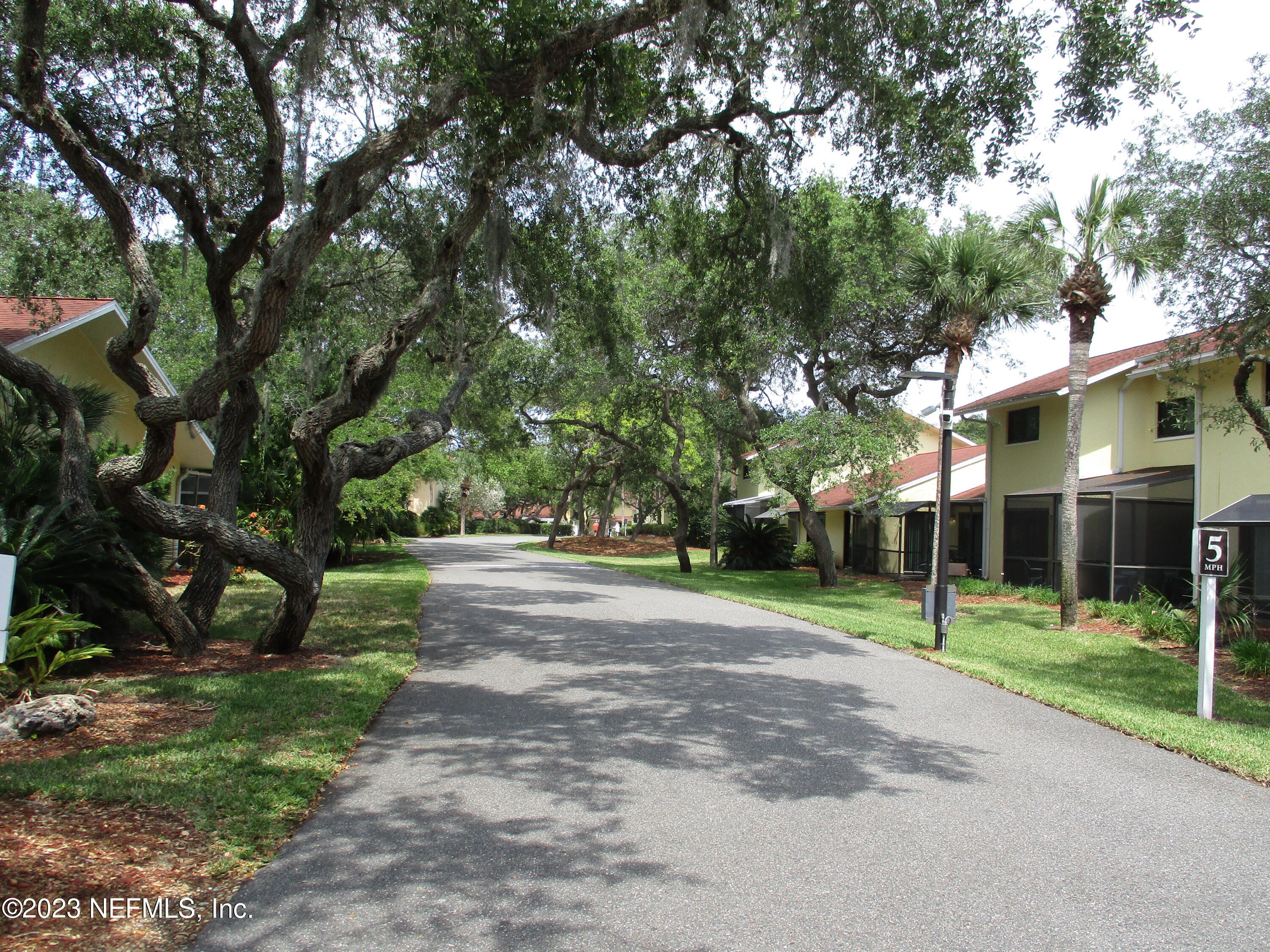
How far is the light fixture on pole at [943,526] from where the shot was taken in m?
11.2

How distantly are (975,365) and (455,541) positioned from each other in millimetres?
33982

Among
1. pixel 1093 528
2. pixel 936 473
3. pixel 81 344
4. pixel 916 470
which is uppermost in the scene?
pixel 81 344

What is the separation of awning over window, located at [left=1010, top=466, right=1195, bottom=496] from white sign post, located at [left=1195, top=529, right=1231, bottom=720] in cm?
951

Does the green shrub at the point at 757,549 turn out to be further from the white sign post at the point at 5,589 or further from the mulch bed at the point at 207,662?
the white sign post at the point at 5,589

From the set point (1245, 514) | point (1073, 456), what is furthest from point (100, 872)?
point (1245, 514)

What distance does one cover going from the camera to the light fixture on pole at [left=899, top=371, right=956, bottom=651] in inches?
441

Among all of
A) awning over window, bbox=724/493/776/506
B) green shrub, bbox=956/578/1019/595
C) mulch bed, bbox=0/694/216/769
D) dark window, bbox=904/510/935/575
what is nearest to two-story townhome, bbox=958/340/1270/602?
green shrub, bbox=956/578/1019/595

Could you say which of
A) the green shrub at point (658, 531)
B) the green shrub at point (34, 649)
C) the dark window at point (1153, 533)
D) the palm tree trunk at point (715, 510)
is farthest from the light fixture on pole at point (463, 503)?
the green shrub at point (34, 649)

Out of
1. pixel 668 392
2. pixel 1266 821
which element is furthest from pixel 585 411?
pixel 1266 821

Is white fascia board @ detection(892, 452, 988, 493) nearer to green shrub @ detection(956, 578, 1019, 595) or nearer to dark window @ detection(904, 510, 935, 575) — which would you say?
dark window @ detection(904, 510, 935, 575)

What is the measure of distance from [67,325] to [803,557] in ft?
83.6

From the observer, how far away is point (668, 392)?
23406mm

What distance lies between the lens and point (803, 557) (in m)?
31.7

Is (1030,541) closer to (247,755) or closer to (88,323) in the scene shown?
(247,755)
